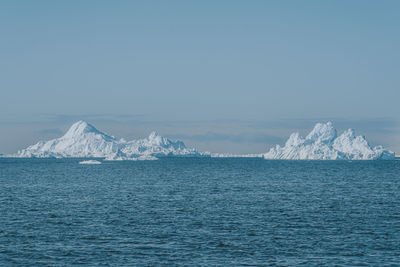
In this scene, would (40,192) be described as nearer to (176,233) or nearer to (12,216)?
(12,216)

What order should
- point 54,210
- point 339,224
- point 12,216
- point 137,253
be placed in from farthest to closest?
point 54,210, point 12,216, point 339,224, point 137,253

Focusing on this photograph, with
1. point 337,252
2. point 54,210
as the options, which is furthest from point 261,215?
point 54,210

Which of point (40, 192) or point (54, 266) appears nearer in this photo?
point (54, 266)

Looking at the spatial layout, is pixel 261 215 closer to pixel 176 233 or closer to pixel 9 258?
pixel 176 233

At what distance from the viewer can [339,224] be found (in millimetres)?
52000

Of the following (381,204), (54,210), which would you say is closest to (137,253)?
(54,210)

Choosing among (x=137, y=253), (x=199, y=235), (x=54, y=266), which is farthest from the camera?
(x=199, y=235)

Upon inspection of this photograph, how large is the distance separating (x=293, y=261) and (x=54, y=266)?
52.0 feet

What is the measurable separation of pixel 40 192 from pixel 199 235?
164ft

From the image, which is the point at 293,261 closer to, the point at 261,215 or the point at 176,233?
the point at 176,233

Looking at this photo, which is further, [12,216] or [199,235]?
[12,216]

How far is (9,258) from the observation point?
125 ft

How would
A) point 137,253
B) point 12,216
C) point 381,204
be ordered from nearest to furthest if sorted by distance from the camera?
point 137,253 < point 12,216 < point 381,204

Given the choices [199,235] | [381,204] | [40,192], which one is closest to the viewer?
[199,235]
